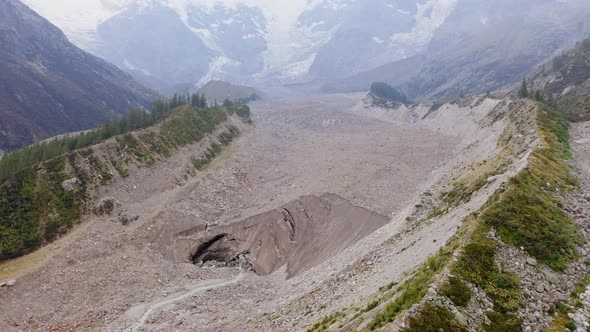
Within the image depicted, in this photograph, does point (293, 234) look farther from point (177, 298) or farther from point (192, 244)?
point (177, 298)

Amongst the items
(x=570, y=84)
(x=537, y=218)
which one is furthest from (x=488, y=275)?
(x=570, y=84)

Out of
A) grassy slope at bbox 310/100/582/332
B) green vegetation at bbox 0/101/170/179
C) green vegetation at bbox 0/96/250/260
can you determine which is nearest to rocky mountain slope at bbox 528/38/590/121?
grassy slope at bbox 310/100/582/332

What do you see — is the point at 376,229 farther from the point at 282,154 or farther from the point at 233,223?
the point at 282,154

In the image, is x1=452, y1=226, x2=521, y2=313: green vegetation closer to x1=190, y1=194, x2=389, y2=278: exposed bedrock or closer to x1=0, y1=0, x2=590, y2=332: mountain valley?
x1=0, y1=0, x2=590, y2=332: mountain valley

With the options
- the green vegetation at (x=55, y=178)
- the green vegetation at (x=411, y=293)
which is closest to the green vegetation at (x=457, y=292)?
the green vegetation at (x=411, y=293)

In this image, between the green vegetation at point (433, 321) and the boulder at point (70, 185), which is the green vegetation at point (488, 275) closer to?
the green vegetation at point (433, 321)

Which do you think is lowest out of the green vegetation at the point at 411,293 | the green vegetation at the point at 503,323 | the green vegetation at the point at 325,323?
the green vegetation at the point at 325,323

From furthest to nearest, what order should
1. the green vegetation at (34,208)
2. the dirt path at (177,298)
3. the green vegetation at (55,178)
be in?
the green vegetation at (55,178), the green vegetation at (34,208), the dirt path at (177,298)
